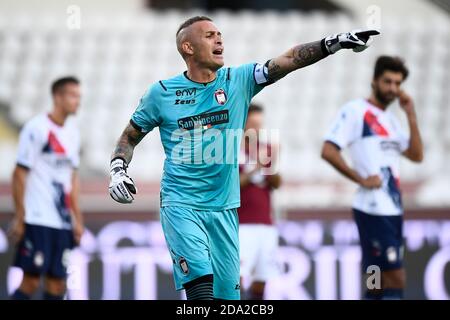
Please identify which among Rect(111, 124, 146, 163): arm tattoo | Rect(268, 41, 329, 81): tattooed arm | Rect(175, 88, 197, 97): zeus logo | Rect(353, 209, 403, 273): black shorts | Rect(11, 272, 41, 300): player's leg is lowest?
Rect(11, 272, 41, 300): player's leg

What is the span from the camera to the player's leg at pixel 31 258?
361 inches

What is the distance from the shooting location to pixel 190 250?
19.4 feet

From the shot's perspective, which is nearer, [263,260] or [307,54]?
[307,54]

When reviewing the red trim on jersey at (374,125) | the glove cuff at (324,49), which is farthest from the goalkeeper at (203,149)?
the red trim on jersey at (374,125)

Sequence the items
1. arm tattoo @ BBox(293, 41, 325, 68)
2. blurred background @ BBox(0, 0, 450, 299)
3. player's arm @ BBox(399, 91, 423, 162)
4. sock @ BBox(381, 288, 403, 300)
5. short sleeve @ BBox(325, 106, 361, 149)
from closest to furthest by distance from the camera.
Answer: arm tattoo @ BBox(293, 41, 325, 68)
sock @ BBox(381, 288, 403, 300)
short sleeve @ BBox(325, 106, 361, 149)
player's arm @ BBox(399, 91, 423, 162)
blurred background @ BBox(0, 0, 450, 299)

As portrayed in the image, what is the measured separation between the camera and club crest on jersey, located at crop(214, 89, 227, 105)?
6094 millimetres

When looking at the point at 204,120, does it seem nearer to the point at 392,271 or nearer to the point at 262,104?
the point at 392,271

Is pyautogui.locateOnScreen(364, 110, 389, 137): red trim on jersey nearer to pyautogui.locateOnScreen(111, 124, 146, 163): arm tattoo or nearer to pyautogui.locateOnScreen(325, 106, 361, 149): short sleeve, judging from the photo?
pyautogui.locateOnScreen(325, 106, 361, 149): short sleeve

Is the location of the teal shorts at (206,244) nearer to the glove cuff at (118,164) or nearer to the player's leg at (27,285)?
the glove cuff at (118,164)

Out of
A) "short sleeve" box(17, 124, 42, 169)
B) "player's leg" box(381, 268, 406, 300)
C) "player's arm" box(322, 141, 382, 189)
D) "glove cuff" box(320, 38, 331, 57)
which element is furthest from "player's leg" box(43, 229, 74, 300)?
"glove cuff" box(320, 38, 331, 57)

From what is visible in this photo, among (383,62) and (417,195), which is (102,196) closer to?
(417,195)

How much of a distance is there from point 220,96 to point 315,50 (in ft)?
2.13

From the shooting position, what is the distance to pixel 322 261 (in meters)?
11.8

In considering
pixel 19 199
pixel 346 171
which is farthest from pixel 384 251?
pixel 19 199
